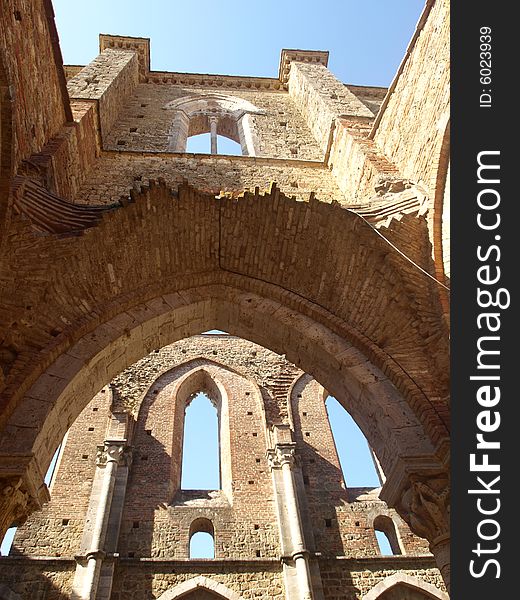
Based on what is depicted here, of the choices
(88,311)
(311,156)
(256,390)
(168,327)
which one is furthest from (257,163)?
(256,390)

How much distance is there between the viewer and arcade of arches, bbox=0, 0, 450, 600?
156 inches

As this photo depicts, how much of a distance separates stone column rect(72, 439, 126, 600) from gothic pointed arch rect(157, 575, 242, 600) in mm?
1207

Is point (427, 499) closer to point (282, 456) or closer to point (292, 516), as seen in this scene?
point (292, 516)

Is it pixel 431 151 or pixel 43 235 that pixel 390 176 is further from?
pixel 43 235

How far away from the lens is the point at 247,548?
355 inches

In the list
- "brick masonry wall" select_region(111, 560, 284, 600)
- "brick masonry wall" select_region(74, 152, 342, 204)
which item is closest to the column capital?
"brick masonry wall" select_region(111, 560, 284, 600)

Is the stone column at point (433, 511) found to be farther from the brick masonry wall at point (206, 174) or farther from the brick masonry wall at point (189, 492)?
the brick masonry wall at point (189, 492)

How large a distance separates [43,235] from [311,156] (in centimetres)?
613

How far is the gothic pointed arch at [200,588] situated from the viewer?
8.18 metres

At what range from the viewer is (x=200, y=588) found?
8.37m

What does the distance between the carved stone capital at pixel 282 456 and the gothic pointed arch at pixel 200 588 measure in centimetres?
256

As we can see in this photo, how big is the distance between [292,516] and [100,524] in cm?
360

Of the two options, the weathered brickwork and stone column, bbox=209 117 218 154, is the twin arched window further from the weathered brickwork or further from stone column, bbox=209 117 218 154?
the weathered brickwork

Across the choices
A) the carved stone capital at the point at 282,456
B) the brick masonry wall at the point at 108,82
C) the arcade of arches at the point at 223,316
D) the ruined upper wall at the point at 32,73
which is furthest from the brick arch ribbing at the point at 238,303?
the carved stone capital at the point at 282,456
